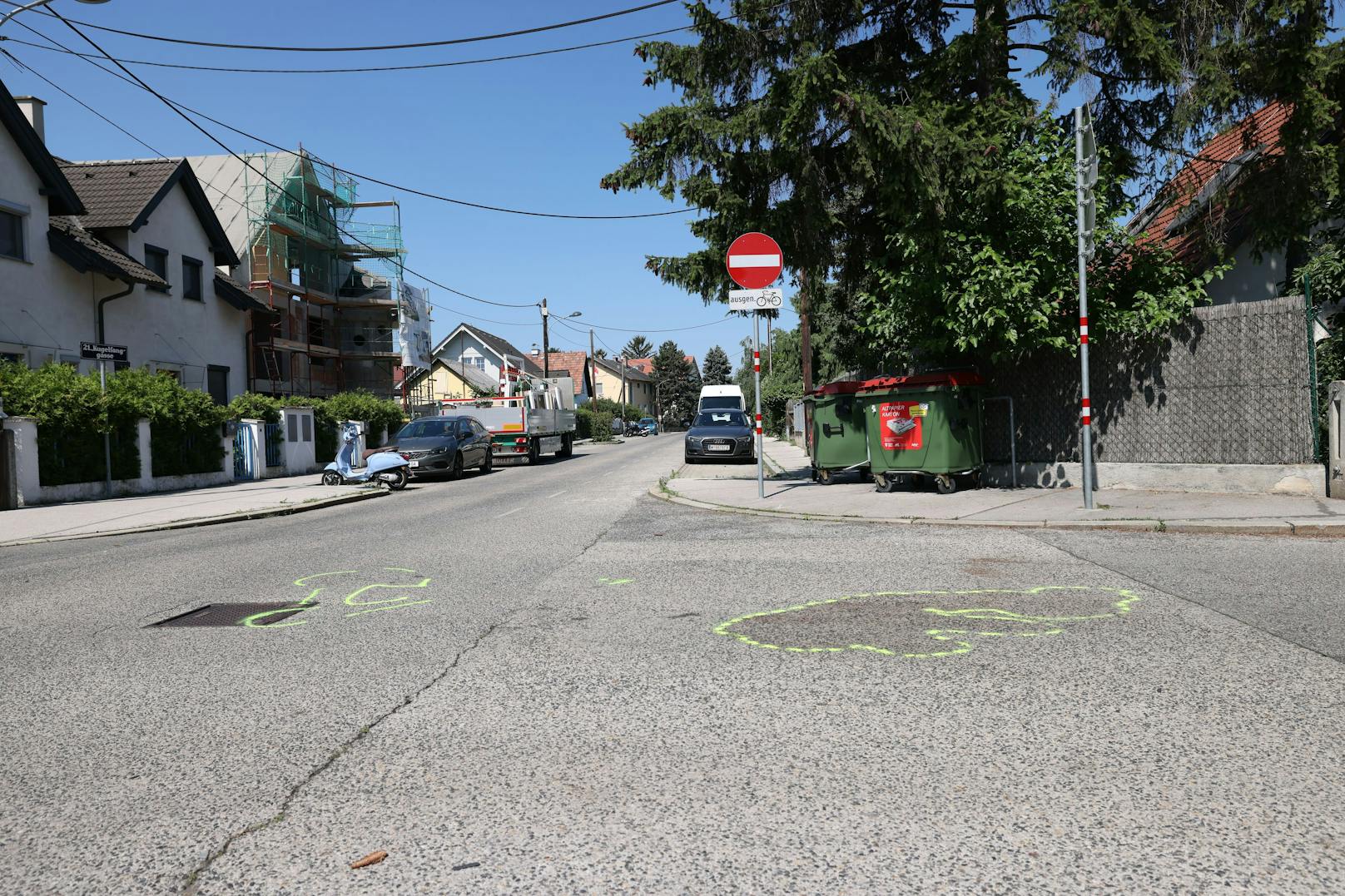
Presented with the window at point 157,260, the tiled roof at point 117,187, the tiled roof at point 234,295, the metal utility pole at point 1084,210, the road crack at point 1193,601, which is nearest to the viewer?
the road crack at point 1193,601

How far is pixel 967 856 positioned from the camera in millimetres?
2895

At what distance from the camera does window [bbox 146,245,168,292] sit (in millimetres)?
28938

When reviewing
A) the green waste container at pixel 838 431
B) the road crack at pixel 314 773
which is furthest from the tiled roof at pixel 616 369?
the road crack at pixel 314 773

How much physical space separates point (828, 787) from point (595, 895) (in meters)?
1.03

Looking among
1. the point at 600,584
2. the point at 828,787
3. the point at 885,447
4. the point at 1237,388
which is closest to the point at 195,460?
the point at 885,447

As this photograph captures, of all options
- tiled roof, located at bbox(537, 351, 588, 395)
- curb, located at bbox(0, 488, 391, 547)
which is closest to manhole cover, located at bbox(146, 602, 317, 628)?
curb, located at bbox(0, 488, 391, 547)

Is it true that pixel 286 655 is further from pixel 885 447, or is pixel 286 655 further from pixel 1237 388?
pixel 1237 388

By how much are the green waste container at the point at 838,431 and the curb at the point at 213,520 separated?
8.75m

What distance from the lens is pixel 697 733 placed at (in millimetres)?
4020

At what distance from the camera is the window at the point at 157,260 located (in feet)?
94.9

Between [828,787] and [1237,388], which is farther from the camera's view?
[1237,388]

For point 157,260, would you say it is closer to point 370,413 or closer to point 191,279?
point 191,279

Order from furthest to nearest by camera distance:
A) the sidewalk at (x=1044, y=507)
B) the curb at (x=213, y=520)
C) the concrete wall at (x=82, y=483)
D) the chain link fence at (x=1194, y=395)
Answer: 1. the concrete wall at (x=82, y=483)
2. the curb at (x=213, y=520)
3. the chain link fence at (x=1194, y=395)
4. the sidewalk at (x=1044, y=507)

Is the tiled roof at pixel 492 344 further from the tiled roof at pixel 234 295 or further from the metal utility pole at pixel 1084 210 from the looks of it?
the metal utility pole at pixel 1084 210
